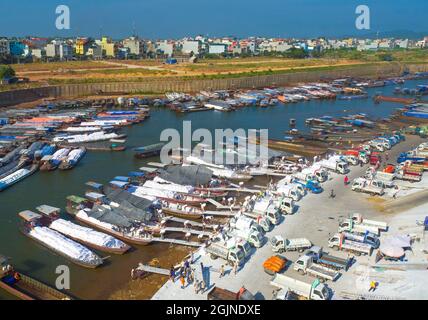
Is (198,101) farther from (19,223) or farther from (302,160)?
(19,223)

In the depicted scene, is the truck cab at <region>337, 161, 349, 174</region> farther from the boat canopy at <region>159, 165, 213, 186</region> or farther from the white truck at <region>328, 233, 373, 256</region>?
the white truck at <region>328, 233, 373, 256</region>

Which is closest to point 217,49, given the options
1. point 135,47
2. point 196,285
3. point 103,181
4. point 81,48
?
point 135,47

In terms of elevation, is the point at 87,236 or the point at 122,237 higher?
the point at 87,236

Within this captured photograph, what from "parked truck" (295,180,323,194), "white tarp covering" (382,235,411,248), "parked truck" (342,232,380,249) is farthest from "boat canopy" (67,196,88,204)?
"white tarp covering" (382,235,411,248)

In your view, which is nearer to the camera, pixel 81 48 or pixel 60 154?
pixel 60 154

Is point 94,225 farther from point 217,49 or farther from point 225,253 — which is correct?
point 217,49

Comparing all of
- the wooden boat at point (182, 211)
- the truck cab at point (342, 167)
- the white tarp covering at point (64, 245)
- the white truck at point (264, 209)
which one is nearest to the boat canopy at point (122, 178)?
the wooden boat at point (182, 211)
